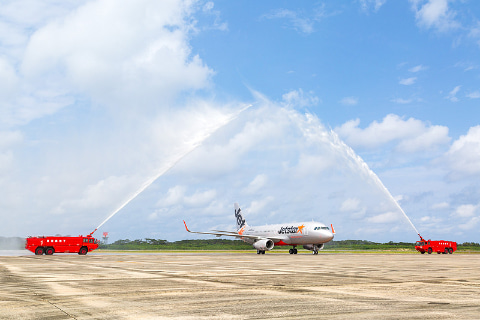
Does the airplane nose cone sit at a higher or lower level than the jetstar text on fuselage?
lower

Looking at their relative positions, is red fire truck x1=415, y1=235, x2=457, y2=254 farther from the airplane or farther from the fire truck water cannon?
the fire truck water cannon

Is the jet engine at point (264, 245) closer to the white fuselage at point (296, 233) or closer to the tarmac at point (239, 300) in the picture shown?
the white fuselage at point (296, 233)

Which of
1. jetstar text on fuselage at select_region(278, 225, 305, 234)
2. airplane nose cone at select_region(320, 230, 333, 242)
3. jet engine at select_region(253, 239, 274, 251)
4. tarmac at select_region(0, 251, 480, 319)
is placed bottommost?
tarmac at select_region(0, 251, 480, 319)

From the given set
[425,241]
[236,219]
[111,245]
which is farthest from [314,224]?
[111,245]

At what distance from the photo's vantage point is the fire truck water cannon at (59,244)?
58500 millimetres

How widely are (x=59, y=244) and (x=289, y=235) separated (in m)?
31.8

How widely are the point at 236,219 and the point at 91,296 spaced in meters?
78.1

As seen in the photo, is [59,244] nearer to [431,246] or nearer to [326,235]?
[326,235]

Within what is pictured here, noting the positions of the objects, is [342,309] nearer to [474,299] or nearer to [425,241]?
[474,299]

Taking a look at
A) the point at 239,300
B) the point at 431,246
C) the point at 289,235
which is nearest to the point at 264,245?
the point at 289,235

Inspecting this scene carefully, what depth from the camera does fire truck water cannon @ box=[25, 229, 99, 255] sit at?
5850cm

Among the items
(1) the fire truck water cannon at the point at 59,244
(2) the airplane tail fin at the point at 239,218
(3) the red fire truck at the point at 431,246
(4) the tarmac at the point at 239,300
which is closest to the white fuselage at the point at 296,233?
(2) the airplane tail fin at the point at 239,218

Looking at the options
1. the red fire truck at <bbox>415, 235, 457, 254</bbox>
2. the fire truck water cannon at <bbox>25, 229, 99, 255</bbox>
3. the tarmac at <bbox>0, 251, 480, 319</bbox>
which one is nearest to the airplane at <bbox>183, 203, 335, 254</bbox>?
the fire truck water cannon at <bbox>25, 229, 99, 255</bbox>

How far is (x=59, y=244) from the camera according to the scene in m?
59.5
